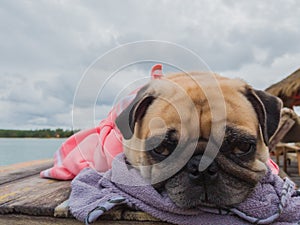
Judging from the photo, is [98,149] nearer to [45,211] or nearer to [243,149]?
[45,211]

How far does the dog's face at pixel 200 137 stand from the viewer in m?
0.95

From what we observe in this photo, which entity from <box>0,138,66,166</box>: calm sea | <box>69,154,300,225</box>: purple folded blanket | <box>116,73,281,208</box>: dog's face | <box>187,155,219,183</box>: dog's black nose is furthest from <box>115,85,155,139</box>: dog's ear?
<box>0,138,66,166</box>: calm sea

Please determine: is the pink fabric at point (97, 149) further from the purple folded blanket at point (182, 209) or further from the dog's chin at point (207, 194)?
the dog's chin at point (207, 194)

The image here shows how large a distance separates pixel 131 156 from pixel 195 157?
11.9 inches

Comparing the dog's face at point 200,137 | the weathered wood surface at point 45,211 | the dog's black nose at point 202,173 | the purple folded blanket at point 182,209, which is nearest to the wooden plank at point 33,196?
the weathered wood surface at point 45,211

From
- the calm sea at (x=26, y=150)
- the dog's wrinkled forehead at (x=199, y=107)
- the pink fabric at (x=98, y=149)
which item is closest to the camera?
the dog's wrinkled forehead at (x=199, y=107)

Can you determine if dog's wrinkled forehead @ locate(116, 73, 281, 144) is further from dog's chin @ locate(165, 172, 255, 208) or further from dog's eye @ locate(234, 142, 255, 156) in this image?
dog's chin @ locate(165, 172, 255, 208)

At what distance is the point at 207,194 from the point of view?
0.94m

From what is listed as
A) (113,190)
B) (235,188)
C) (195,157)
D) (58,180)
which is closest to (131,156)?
(113,190)

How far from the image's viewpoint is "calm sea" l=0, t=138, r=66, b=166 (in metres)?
2.84

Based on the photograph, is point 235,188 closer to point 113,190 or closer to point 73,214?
point 113,190

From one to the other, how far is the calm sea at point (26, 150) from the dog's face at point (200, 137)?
6.12 ft

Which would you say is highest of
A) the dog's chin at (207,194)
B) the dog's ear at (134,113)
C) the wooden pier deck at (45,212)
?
the dog's ear at (134,113)

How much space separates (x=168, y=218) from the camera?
94cm
